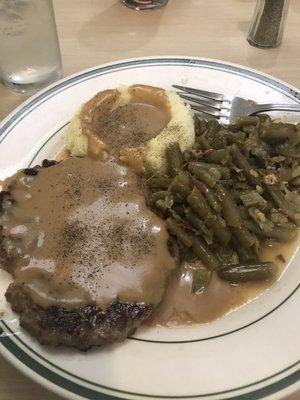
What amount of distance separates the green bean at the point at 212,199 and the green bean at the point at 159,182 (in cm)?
25

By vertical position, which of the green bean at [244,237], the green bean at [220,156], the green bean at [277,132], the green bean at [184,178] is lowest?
the green bean at [244,237]

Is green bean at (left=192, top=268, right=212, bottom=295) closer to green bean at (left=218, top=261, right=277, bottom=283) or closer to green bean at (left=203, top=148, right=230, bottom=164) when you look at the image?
green bean at (left=218, top=261, right=277, bottom=283)

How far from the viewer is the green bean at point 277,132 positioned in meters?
2.64

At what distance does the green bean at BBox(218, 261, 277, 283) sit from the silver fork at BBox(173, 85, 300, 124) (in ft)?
3.41

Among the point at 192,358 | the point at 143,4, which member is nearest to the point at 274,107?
the point at 192,358

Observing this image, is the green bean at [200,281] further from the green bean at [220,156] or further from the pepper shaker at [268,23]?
the pepper shaker at [268,23]

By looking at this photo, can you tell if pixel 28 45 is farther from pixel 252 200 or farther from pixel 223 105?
pixel 252 200

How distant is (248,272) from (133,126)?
3.91 ft

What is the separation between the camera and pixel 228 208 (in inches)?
92.4

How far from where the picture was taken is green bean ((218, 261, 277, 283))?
2273 millimetres

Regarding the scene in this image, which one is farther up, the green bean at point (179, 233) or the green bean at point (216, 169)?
the green bean at point (216, 169)

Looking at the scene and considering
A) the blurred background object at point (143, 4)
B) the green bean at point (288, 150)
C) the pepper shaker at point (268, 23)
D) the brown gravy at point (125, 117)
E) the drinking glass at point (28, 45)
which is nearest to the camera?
the green bean at point (288, 150)

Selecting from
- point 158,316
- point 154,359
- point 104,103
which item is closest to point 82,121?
point 104,103

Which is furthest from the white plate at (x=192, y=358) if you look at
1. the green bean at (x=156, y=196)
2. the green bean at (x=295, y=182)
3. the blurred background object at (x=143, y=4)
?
the blurred background object at (x=143, y=4)
